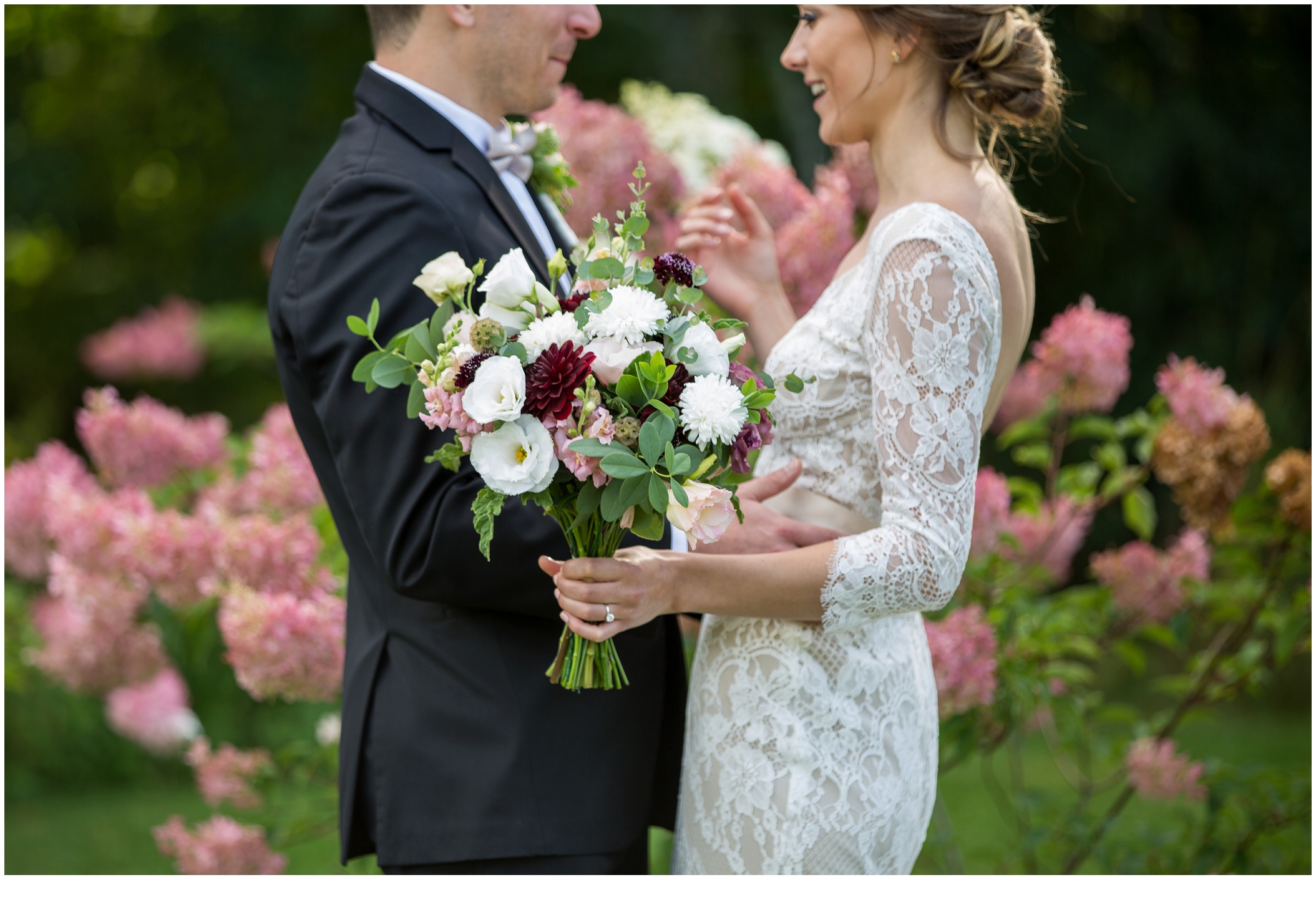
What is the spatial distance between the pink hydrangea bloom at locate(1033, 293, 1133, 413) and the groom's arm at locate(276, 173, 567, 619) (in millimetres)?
1722

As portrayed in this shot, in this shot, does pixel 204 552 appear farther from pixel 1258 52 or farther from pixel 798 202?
pixel 1258 52

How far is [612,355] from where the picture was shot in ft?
4.50

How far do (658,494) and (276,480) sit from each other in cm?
203

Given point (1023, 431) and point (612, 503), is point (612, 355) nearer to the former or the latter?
point (612, 503)

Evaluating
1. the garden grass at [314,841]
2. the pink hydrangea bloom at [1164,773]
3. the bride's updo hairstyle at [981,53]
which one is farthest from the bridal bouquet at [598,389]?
the garden grass at [314,841]

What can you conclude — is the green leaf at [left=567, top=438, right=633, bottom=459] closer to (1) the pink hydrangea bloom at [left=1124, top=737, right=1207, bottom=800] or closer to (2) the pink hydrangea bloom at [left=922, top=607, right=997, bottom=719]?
(2) the pink hydrangea bloom at [left=922, top=607, right=997, bottom=719]

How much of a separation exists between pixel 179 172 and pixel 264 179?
1.18 meters

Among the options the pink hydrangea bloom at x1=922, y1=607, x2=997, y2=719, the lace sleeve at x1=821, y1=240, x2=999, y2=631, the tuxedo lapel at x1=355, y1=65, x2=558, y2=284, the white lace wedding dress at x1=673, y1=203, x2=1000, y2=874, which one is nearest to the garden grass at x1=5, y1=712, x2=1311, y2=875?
the pink hydrangea bloom at x1=922, y1=607, x2=997, y2=719

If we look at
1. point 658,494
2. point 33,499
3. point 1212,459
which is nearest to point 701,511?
point 658,494

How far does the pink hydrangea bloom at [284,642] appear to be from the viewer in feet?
8.30

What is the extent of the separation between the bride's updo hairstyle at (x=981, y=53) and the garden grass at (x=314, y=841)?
8.43 feet

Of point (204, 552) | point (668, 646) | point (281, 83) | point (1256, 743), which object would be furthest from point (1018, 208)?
point (281, 83)

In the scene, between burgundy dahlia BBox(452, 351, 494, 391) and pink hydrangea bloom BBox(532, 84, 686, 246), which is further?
pink hydrangea bloom BBox(532, 84, 686, 246)

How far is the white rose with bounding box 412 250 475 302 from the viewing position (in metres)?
1.49
